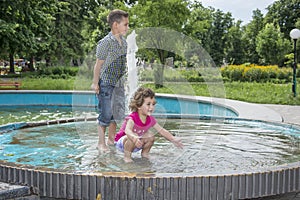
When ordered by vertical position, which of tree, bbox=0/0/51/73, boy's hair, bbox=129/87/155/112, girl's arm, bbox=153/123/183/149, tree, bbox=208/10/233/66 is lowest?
girl's arm, bbox=153/123/183/149

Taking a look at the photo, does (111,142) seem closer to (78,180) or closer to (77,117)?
Result: (78,180)

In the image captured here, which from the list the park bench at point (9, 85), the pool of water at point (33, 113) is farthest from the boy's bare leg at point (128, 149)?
the park bench at point (9, 85)

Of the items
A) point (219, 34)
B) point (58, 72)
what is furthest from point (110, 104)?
point (219, 34)

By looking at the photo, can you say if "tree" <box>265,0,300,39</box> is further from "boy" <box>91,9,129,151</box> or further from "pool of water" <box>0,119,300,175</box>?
"boy" <box>91,9,129,151</box>

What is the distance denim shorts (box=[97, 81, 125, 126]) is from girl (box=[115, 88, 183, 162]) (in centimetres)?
50

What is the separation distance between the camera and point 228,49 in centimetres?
5250

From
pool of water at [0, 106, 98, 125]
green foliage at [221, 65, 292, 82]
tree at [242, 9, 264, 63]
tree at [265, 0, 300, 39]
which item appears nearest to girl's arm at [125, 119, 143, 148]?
pool of water at [0, 106, 98, 125]

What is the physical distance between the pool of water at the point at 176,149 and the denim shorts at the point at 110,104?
39cm

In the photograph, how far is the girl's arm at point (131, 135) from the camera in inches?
182

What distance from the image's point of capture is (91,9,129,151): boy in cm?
526

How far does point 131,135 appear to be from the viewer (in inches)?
182

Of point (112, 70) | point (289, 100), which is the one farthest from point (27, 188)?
point (289, 100)

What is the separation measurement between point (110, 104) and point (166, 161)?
106 cm

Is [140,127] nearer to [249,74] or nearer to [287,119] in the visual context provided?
[287,119]
